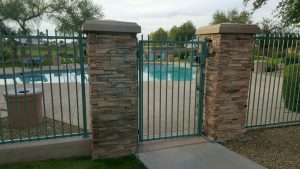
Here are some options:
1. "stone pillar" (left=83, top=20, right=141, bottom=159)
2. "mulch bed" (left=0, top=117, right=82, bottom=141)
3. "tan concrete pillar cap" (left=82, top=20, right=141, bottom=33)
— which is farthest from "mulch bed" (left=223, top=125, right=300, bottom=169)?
"mulch bed" (left=0, top=117, right=82, bottom=141)

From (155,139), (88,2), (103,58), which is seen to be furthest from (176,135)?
(88,2)

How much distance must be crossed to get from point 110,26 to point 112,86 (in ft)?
3.08

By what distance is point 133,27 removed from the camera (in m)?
3.73

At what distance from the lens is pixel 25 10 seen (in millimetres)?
21625

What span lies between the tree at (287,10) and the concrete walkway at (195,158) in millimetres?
5292

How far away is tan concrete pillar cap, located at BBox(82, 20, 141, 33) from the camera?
351 centimetres

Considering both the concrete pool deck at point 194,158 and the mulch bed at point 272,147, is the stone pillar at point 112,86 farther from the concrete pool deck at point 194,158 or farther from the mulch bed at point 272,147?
the mulch bed at point 272,147

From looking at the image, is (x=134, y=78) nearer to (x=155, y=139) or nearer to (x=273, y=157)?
(x=155, y=139)

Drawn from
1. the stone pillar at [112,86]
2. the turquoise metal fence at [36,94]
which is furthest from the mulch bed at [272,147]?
the turquoise metal fence at [36,94]

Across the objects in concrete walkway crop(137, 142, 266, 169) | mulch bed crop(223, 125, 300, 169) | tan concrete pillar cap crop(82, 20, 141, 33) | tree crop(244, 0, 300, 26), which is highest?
tree crop(244, 0, 300, 26)

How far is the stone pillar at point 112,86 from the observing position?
3646 millimetres

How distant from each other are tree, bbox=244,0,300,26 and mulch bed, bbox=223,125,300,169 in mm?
3711

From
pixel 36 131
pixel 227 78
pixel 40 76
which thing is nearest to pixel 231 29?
pixel 227 78

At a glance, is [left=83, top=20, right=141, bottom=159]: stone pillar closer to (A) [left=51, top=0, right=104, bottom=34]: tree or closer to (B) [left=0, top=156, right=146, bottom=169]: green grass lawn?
(B) [left=0, top=156, right=146, bottom=169]: green grass lawn
